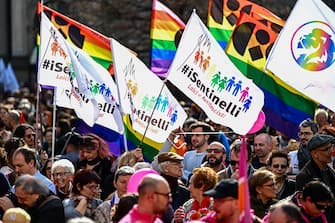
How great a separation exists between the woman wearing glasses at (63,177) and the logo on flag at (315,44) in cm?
272

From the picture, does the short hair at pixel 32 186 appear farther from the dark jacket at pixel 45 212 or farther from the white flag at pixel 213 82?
the white flag at pixel 213 82

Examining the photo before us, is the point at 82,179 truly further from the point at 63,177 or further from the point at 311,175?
the point at 311,175

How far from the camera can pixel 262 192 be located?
39.7 ft

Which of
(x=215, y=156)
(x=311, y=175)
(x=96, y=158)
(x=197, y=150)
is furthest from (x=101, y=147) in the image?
(x=311, y=175)

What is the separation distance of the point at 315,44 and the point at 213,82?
1.17 metres

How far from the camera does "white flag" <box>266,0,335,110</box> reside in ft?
46.9

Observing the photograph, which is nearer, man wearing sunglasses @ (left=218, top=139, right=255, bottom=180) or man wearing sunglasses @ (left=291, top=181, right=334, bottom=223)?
man wearing sunglasses @ (left=291, top=181, right=334, bottom=223)

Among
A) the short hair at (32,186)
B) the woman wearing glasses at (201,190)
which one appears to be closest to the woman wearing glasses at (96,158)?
the woman wearing glasses at (201,190)

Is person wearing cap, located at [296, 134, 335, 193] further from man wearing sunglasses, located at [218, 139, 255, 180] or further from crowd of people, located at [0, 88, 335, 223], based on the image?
man wearing sunglasses, located at [218, 139, 255, 180]

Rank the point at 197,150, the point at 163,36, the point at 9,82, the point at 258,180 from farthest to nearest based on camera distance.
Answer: the point at 9,82 → the point at 163,36 → the point at 197,150 → the point at 258,180

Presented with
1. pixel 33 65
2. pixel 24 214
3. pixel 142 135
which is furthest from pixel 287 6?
pixel 24 214

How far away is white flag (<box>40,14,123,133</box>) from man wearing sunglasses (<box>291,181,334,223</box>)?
4.81 meters

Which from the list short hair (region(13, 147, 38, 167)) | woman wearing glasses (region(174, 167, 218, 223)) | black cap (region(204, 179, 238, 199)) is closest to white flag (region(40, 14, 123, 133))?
short hair (region(13, 147, 38, 167))

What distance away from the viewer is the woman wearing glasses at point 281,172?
1355 centimetres
